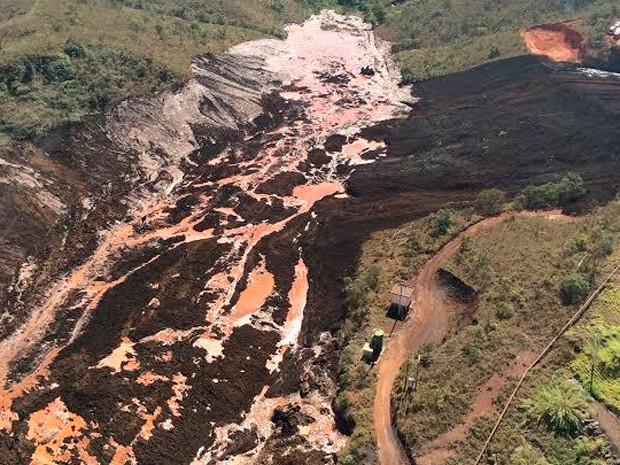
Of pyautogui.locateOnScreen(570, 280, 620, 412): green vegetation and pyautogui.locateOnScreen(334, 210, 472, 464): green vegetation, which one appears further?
pyautogui.locateOnScreen(334, 210, 472, 464): green vegetation

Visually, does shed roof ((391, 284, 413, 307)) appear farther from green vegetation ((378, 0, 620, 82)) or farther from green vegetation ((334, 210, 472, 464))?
green vegetation ((378, 0, 620, 82))

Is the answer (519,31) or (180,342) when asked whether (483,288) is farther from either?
(519,31)

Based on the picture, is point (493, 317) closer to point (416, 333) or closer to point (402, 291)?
point (416, 333)

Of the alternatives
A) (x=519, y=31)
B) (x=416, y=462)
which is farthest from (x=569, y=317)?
(x=519, y=31)

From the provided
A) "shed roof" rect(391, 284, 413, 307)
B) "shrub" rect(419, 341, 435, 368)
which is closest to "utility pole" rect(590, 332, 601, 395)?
"shrub" rect(419, 341, 435, 368)

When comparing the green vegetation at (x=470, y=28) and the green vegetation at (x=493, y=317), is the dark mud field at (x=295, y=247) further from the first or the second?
the green vegetation at (x=493, y=317)

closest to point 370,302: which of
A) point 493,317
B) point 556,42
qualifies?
point 493,317
